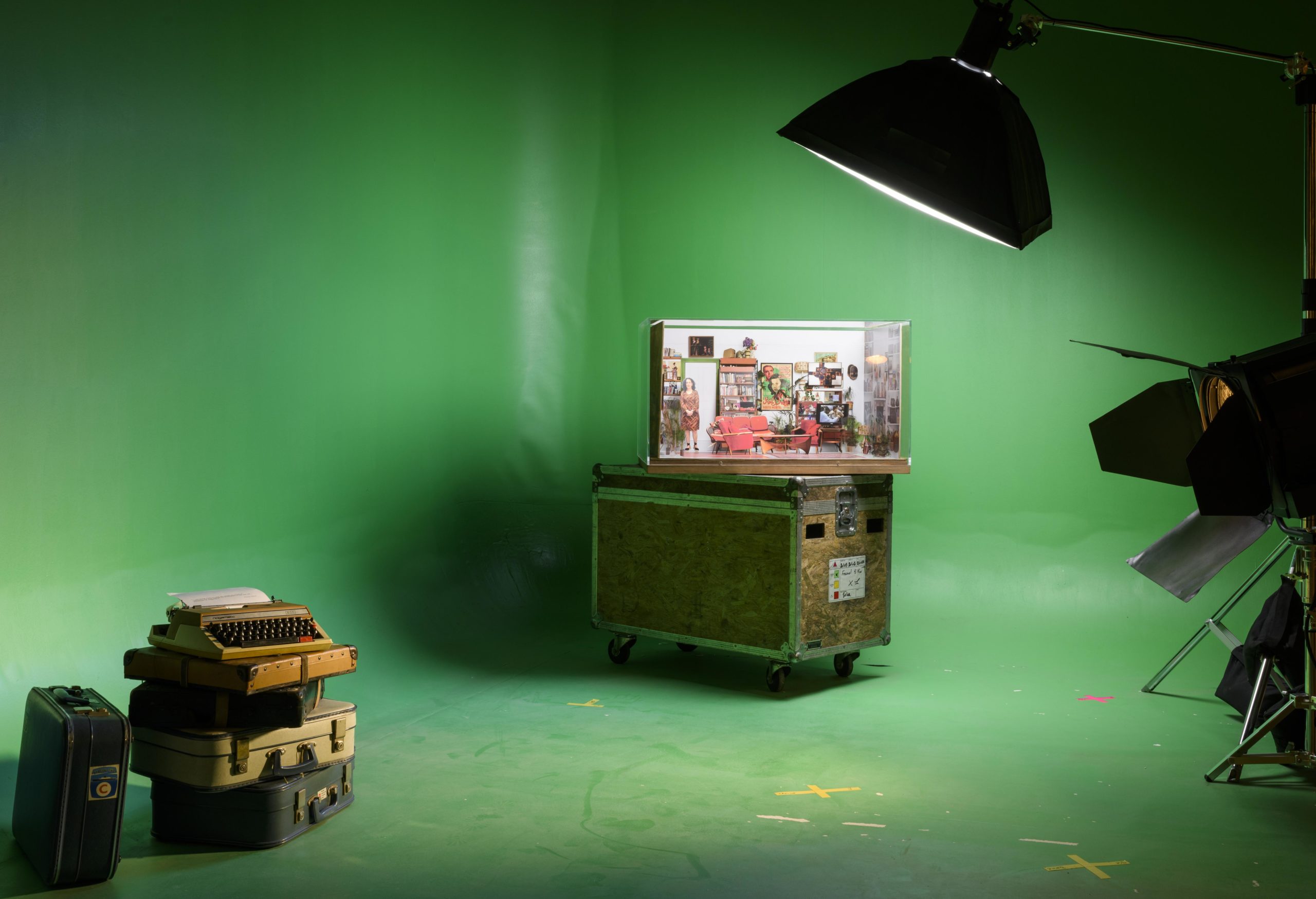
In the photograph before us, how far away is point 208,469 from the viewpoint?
4000 mm

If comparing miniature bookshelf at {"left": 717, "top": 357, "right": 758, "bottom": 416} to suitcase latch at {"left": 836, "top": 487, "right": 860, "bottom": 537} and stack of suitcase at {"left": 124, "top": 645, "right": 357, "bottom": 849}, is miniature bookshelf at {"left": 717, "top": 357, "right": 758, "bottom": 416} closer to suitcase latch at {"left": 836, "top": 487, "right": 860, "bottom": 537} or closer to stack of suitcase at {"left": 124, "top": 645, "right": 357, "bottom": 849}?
suitcase latch at {"left": 836, "top": 487, "right": 860, "bottom": 537}

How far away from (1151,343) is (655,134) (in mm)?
2821

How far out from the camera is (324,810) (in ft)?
9.77

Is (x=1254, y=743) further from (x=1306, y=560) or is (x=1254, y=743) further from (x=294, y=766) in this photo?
(x=294, y=766)

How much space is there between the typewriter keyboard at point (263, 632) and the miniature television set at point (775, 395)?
189 centimetres

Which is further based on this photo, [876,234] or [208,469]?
[876,234]

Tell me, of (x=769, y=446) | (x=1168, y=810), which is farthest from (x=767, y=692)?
(x=1168, y=810)

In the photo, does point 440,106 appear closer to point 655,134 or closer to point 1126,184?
point 655,134

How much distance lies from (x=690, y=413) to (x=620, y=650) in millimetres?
1096

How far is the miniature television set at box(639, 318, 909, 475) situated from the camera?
459 cm

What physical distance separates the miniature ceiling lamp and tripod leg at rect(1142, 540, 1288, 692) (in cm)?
217

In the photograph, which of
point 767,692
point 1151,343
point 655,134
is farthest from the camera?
point 655,134

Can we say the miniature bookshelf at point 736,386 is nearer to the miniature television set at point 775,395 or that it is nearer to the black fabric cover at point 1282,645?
the miniature television set at point 775,395

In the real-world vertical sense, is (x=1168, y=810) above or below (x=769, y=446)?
below
